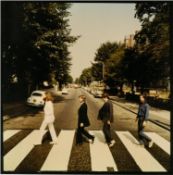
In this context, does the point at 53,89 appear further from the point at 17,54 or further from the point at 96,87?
the point at 96,87

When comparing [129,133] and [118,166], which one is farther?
[129,133]

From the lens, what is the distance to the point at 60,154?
39.0 ft

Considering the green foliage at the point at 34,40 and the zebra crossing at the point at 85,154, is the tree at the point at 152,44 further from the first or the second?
the zebra crossing at the point at 85,154

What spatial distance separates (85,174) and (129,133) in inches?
194

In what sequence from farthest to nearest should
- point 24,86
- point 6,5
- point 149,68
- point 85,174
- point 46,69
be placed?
point 149,68 → point 46,69 → point 24,86 → point 6,5 → point 85,174

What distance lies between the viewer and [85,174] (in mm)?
10438

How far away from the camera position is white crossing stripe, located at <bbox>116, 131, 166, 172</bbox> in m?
10.8

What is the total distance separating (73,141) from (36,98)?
2.38 metres

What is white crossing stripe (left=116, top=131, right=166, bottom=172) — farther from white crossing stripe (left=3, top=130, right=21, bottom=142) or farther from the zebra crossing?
white crossing stripe (left=3, top=130, right=21, bottom=142)

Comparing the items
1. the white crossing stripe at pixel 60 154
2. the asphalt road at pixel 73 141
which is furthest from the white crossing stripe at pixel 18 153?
the white crossing stripe at pixel 60 154

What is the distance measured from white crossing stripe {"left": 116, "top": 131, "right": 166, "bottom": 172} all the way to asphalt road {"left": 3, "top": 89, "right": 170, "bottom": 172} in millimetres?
81

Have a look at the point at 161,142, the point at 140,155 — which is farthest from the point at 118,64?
the point at 140,155

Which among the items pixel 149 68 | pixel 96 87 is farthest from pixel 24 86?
pixel 149 68

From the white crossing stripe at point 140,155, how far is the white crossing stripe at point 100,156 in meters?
0.79
